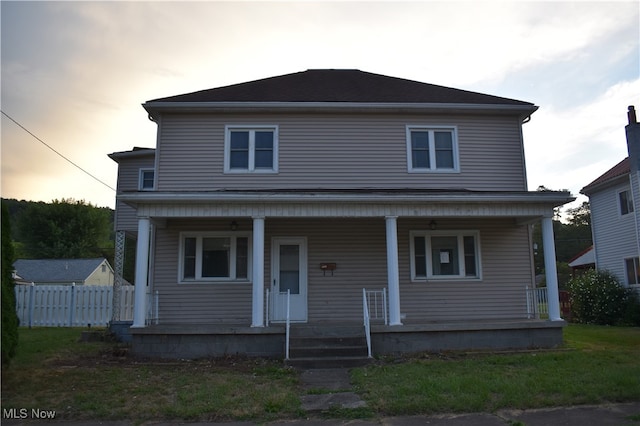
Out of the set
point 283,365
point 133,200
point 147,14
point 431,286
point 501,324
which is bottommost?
point 283,365

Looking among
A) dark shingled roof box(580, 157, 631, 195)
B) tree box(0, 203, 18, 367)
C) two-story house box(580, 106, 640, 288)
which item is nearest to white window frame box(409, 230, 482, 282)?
two-story house box(580, 106, 640, 288)

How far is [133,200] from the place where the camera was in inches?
388

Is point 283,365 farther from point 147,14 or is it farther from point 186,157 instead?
point 147,14

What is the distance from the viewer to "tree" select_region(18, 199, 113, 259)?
158ft

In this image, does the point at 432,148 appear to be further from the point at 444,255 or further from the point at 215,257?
the point at 215,257

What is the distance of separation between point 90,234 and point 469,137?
4785cm

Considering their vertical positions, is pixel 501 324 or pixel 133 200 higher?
pixel 133 200

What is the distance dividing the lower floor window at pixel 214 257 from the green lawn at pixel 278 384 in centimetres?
260

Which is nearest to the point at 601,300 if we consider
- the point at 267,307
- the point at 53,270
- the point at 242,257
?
the point at 267,307

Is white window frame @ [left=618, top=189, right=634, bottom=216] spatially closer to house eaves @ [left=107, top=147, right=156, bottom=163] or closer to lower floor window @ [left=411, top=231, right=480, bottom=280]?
lower floor window @ [left=411, top=231, right=480, bottom=280]

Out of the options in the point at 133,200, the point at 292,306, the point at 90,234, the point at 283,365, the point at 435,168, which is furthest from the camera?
the point at 90,234

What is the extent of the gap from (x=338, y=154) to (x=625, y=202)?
42.0 feet

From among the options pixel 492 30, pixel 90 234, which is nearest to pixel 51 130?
pixel 492 30

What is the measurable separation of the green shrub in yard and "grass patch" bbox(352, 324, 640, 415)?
860cm
